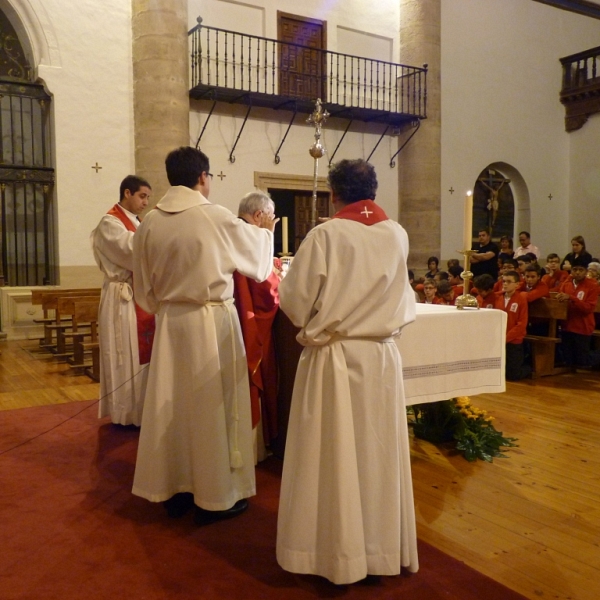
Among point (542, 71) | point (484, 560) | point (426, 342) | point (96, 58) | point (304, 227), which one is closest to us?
point (484, 560)

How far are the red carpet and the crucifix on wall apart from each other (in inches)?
434

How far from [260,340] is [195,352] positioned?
66 cm

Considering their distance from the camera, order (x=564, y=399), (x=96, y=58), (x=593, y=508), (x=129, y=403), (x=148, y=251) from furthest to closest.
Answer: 1. (x=96, y=58)
2. (x=564, y=399)
3. (x=129, y=403)
4. (x=593, y=508)
5. (x=148, y=251)

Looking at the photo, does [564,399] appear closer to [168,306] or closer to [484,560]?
[484,560]

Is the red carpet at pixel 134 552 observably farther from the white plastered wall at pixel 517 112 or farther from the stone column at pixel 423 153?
the white plastered wall at pixel 517 112

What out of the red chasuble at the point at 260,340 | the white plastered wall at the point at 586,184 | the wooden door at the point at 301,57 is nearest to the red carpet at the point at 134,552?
the red chasuble at the point at 260,340

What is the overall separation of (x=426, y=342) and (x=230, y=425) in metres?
1.33

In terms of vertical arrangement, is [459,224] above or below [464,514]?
above

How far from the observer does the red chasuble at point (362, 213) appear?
2.34m

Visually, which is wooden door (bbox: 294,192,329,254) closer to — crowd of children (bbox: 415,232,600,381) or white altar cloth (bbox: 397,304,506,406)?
crowd of children (bbox: 415,232,600,381)

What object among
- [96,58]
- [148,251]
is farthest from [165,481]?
[96,58]

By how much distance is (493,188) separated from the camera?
13.6 meters

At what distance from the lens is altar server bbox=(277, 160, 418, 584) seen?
2281mm

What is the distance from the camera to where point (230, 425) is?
2982 millimetres
